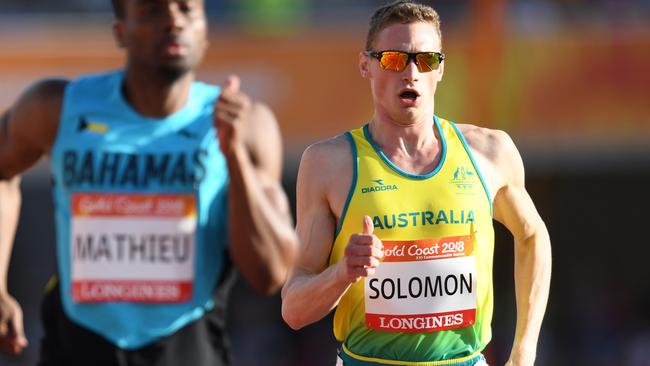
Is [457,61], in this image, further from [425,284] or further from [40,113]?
[40,113]

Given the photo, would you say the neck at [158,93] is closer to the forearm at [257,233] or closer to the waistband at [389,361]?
the forearm at [257,233]

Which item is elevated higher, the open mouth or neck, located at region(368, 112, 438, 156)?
the open mouth

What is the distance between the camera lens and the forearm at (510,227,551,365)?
4.45m

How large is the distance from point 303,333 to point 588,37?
206 inches

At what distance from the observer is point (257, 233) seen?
3.73 metres

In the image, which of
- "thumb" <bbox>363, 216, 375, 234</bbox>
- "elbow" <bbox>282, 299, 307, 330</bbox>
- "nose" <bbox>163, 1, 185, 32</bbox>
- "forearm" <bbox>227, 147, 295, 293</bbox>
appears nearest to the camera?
"forearm" <bbox>227, 147, 295, 293</bbox>

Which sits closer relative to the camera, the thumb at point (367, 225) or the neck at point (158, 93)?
→ the thumb at point (367, 225)

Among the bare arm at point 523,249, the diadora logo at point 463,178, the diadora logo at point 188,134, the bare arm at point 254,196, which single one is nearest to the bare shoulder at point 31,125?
the diadora logo at point 188,134

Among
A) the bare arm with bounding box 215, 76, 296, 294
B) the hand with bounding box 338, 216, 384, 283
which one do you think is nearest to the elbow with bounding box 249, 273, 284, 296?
the bare arm with bounding box 215, 76, 296, 294

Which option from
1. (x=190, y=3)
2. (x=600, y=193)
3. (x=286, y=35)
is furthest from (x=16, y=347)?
(x=600, y=193)

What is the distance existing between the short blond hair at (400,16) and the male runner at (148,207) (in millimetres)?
502

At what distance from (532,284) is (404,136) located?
66 centimetres

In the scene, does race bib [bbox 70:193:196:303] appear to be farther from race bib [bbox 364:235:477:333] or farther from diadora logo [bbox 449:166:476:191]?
diadora logo [bbox 449:166:476:191]

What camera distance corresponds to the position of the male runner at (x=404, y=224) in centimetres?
426
